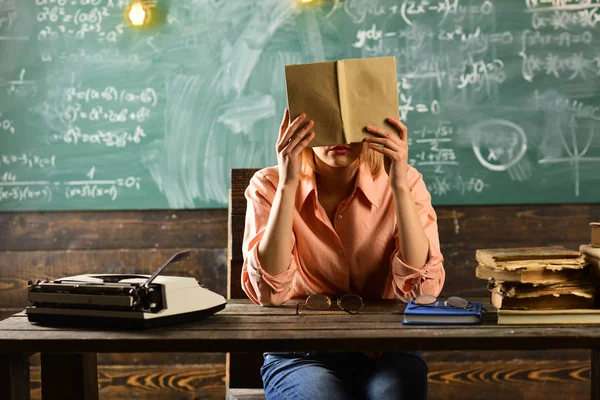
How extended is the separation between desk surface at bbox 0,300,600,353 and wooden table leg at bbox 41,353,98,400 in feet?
0.25

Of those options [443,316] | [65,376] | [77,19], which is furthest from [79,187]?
[443,316]

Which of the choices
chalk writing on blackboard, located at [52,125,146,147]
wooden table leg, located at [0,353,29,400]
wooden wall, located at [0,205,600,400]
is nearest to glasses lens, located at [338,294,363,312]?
wooden table leg, located at [0,353,29,400]

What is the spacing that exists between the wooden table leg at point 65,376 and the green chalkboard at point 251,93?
1.79 meters

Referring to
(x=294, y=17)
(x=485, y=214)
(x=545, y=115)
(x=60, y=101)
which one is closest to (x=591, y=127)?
(x=545, y=115)

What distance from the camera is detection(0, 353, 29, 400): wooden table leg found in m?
1.48

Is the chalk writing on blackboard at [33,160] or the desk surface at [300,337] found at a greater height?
the chalk writing on blackboard at [33,160]

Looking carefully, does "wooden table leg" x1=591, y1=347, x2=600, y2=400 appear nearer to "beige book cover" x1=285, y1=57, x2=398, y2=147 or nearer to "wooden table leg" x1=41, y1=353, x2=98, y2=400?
"beige book cover" x1=285, y1=57, x2=398, y2=147

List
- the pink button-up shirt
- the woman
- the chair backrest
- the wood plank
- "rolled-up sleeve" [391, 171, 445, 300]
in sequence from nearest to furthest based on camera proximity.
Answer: the wood plank → the woman → "rolled-up sleeve" [391, 171, 445, 300] → the pink button-up shirt → the chair backrest

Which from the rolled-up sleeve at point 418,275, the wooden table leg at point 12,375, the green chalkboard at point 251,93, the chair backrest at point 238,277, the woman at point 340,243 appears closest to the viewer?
the wooden table leg at point 12,375

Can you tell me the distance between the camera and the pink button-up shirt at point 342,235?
1.93 metres

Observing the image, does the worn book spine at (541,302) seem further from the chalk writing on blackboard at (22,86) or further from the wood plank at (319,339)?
the chalk writing on blackboard at (22,86)

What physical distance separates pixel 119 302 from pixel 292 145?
0.57 metres

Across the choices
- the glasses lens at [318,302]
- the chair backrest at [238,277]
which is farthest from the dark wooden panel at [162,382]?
the glasses lens at [318,302]

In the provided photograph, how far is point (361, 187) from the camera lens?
6.42 ft
